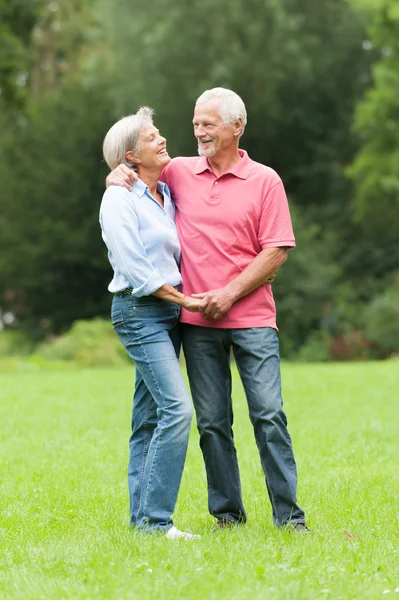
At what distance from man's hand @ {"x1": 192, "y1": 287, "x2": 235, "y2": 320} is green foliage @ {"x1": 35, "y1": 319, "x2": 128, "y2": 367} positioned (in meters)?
17.6

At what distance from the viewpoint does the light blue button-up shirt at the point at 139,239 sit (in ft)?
16.7

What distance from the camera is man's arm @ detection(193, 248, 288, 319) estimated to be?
5.20m

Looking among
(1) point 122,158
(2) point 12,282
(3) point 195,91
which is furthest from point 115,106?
(1) point 122,158

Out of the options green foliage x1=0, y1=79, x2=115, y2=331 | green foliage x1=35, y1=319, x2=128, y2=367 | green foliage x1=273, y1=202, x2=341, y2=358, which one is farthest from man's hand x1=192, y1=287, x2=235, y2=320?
green foliage x1=0, y1=79, x2=115, y2=331

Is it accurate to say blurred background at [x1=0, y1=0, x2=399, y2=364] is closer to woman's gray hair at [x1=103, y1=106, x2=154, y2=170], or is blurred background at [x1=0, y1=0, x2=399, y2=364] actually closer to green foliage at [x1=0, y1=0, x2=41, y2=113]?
green foliage at [x1=0, y1=0, x2=41, y2=113]

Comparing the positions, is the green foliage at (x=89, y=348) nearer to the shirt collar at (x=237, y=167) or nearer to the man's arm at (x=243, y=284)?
the shirt collar at (x=237, y=167)

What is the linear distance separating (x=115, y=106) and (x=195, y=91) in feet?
12.7

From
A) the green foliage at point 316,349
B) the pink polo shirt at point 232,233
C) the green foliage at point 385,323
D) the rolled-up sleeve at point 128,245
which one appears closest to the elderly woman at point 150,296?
the rolled-up sleeve at point 128,245

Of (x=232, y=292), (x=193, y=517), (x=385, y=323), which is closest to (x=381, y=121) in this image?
(x=385, y=323)

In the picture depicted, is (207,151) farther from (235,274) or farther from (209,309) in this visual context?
(209,309)

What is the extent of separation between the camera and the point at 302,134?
30094mm

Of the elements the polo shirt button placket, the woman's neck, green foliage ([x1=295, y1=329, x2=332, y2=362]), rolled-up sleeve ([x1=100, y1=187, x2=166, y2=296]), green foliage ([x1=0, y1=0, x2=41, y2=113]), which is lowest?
green foliage ([x1=295, y1=329, x2=332, y2=362])

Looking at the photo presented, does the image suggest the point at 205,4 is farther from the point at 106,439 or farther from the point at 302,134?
the point at 106,439

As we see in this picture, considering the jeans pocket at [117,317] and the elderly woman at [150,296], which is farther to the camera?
the jeans pocket at [117,317]
